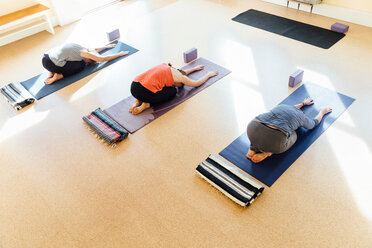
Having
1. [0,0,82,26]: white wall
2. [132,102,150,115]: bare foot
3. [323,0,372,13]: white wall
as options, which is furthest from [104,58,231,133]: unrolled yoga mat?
[0,0,82,26]: white wall

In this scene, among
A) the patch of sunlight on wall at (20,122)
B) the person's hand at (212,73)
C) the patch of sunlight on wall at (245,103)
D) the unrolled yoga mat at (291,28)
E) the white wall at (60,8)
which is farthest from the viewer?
the white wall at (60,8)

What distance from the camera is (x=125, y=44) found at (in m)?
4.46

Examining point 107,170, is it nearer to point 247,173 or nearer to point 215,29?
point 247,173

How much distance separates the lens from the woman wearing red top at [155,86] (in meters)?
3.15

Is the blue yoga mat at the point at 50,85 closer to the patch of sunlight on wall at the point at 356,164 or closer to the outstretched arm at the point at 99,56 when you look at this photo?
the outstretched arm at the point at 99,56

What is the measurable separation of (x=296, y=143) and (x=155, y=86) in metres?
1.47

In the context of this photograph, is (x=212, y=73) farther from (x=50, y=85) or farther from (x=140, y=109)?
(x=50, y=85)

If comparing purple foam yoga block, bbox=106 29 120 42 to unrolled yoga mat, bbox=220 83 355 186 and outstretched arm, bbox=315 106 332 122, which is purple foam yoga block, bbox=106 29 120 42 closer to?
unrolled yoga mat, bbox=220 83 355 186

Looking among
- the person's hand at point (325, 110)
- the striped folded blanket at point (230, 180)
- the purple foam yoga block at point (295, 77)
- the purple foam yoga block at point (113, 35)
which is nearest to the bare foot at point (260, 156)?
the striped folded blanket at point (230, 180)

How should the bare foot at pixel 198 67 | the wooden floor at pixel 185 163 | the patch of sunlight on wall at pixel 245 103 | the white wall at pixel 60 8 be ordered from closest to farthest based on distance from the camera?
1. the wooden floor at pixel 185 163
2. the patch of sunlight on wall at pixel 245 103
3. the bare foot at pixel 198 67
4. the white wall at pixel 60 8

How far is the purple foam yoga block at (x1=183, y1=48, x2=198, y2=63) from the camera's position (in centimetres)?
389

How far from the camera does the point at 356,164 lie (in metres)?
2.54

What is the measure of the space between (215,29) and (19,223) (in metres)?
3.56

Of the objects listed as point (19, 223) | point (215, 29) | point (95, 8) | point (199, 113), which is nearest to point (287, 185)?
point (199, 113)
